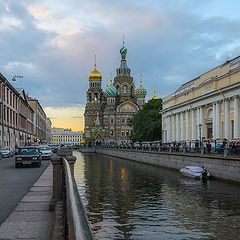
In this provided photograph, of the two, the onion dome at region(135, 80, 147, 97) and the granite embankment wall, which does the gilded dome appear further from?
the granite embankment wall

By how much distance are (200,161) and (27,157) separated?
13769 millimetres

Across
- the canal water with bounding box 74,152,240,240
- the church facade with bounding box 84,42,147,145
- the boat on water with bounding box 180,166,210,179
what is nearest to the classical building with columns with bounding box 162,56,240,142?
the boat on water with bounding box 180,166,210,179

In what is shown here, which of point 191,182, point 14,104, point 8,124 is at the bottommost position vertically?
point 191,182

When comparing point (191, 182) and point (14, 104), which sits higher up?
point (14, 104)

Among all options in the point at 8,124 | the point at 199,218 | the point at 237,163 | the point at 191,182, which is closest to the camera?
the point at 199,218

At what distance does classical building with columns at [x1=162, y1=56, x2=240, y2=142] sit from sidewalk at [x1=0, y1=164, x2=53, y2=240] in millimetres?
26864

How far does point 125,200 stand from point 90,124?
429 feet

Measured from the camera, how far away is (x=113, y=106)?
141 meters

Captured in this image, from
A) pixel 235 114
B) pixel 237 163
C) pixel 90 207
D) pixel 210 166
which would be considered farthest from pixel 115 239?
pixel 235 114

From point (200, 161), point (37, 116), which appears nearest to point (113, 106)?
point (37, 116)

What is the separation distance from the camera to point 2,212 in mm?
10195

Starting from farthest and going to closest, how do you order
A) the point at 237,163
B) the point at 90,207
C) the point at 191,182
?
the point at 191,182
the point at 237,163
the point at 90,207

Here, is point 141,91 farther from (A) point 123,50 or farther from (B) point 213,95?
(B) point 213,95

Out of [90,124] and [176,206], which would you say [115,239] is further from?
[90,124]
